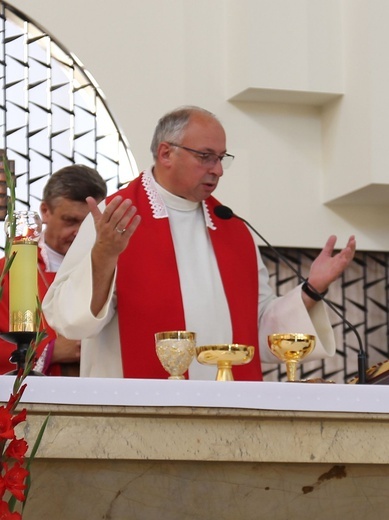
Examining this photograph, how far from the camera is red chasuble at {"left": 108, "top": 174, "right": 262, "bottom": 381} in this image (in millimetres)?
4203

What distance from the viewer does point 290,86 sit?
6949mm

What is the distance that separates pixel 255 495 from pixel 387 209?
4.65 meters

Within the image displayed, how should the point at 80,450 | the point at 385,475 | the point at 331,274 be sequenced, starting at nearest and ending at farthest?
the point at 80,450
the point at 385,475
the point at 331,274

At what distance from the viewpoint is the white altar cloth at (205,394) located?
9.30 ft

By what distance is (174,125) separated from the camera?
4562 millimetres

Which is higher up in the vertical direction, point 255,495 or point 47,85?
point 47,85

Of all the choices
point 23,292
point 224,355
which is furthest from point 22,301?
point 224,355

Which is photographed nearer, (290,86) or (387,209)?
(290,86)

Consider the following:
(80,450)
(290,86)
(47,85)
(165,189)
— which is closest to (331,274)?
(165,189)

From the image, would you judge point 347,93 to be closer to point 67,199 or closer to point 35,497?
point 67,199

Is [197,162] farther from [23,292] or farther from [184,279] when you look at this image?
[23,292]

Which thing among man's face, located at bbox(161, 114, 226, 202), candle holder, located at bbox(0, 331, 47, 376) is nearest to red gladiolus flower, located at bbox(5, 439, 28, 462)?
candle holder, located at bbox(0, 331, 47, 376)

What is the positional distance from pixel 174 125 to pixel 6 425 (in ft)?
9.03

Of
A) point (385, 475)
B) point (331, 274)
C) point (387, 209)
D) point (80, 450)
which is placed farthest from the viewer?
point (387, 209)
